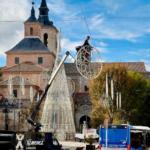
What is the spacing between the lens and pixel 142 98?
94938 millimetres

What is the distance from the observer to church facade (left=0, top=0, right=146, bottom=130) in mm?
117688

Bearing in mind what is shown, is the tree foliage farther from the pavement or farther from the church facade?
the church facade

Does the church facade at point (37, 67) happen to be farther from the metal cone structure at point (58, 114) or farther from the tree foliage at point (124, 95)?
the metal cone structure at point (58, 114)

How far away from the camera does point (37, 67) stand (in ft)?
416

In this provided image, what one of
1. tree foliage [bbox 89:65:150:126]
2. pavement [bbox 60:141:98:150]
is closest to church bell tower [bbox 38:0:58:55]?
tree foliage [bbox 89:65:150:126]

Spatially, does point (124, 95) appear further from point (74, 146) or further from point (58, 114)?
point (74, 146)

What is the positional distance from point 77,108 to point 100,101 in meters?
33.3

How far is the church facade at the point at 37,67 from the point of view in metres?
118

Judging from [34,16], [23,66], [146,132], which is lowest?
[146,132]

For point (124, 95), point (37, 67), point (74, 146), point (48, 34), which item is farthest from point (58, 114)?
point (48, 34)

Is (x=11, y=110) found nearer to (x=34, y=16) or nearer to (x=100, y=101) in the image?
(x=100, y=101)

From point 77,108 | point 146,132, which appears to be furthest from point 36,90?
point 146,132

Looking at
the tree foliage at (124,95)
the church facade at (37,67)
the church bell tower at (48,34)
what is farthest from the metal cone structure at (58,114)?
the church bell tower at (48,34)

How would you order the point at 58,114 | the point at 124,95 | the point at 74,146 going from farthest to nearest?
1. the point at 124,95
2. the point at 58,114
3. the point at 74,146
